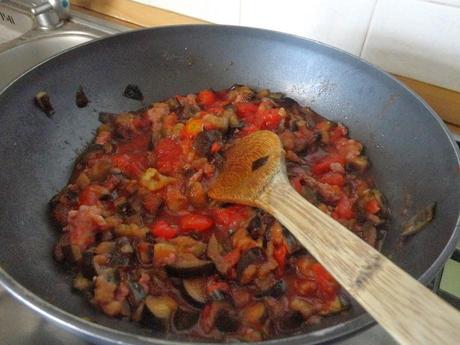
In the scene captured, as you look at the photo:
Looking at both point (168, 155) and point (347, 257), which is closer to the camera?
point (347, 257)

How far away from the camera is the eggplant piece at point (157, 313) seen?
1.01 meters

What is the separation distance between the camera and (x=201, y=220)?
1249 millimetres

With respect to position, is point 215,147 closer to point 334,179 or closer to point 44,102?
point 334,179

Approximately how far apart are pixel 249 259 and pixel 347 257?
0.34m

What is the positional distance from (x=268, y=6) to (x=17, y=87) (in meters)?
1.01

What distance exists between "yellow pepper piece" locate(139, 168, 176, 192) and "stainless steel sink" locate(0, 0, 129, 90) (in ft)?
3.04

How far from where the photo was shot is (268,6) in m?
1.70

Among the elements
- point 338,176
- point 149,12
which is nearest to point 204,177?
point 338,176

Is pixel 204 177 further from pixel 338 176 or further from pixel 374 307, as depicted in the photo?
pixel 374 307

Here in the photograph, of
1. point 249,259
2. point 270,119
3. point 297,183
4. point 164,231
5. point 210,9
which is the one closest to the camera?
point 249,259

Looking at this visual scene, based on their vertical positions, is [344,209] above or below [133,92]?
below

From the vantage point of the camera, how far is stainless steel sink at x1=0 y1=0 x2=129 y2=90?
6.09 ft

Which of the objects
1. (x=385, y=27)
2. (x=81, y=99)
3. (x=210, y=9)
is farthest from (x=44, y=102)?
(x=385, y=27)

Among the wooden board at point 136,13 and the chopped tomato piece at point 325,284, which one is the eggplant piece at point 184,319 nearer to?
the chopped tomato piece at point 325,284
